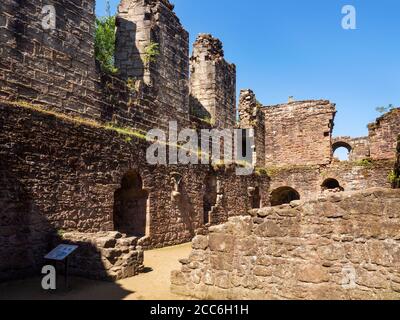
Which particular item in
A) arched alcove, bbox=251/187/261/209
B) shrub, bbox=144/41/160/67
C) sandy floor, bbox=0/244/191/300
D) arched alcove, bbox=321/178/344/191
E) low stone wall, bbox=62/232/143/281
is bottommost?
sandy floor, bbox=0/244/191/300

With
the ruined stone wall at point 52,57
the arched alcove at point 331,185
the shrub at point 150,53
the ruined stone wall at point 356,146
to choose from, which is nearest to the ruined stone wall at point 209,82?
the shrub at point 150,53

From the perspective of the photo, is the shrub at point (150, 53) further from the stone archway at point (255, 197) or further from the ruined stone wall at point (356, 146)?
the ruined stone wall at point (356, 146)

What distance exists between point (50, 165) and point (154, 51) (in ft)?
19.6

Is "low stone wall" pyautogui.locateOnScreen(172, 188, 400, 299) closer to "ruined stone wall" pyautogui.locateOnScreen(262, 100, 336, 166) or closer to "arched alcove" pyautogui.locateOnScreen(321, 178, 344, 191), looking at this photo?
"arched alcove" pyautogui.locateOnScreen(321, 178, 344, 191)

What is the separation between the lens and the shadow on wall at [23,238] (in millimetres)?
6879

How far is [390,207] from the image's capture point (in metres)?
4.70

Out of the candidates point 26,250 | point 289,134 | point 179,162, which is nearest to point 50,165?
point 26,250

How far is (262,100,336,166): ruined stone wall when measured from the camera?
21.3 m

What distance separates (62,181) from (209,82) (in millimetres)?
→ 9840

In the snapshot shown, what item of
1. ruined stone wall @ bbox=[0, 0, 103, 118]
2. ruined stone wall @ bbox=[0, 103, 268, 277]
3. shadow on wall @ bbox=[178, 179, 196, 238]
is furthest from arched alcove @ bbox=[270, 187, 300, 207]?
ruined stone wall @ bbox=[0, 0, 103, 118]

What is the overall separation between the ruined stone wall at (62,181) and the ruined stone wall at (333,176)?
9.63 meters

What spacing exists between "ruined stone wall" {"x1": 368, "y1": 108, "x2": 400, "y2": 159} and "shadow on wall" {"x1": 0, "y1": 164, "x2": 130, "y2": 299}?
16.8 metres

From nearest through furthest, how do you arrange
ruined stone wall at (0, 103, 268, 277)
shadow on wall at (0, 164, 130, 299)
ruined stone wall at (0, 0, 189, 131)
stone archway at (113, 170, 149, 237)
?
shadow on wall at (0, 164, 130, 299) → ruined stone wall at (0, 103, 268, 277) → ruined stone wall at (0, 0, 189, 131) → stone archway at (113, 170, 149, 237)

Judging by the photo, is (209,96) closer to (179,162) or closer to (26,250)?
(179,162)
